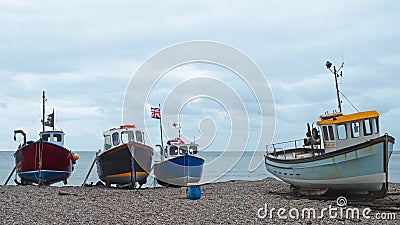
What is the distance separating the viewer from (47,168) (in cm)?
2656

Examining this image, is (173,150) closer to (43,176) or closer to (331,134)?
(43,176)

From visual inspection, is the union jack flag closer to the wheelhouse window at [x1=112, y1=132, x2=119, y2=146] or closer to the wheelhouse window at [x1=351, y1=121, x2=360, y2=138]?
the wheelhouse window at [x1=112, y1=132, x2=119, y2=146]

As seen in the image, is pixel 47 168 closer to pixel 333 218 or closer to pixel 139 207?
pixel 139 207

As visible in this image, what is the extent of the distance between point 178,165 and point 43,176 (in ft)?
23.5

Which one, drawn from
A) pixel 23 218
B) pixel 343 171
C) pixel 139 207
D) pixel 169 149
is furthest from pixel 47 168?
pixel 343 171

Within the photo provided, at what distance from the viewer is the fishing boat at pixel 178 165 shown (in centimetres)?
2783

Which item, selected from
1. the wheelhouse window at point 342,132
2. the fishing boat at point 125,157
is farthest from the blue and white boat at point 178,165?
the wheelhouse window at point 342,132

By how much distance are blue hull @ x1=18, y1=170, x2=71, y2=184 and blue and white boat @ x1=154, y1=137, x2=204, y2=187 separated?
5.50 meters

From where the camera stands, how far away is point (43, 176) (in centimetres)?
2656

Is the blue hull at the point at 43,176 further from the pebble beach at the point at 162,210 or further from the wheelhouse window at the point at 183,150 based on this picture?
the pebble beach at the point at 162,210

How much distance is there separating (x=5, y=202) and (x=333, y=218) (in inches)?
400

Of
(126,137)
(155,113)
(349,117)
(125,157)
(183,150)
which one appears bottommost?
(125,157)

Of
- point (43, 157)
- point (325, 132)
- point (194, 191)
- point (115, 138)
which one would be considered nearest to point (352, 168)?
point (325, 132)

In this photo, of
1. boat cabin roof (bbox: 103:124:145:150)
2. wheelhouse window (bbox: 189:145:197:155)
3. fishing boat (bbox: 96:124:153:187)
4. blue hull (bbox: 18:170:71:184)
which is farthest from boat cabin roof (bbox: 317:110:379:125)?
blue hull (bbox: 18:170:71:184)
